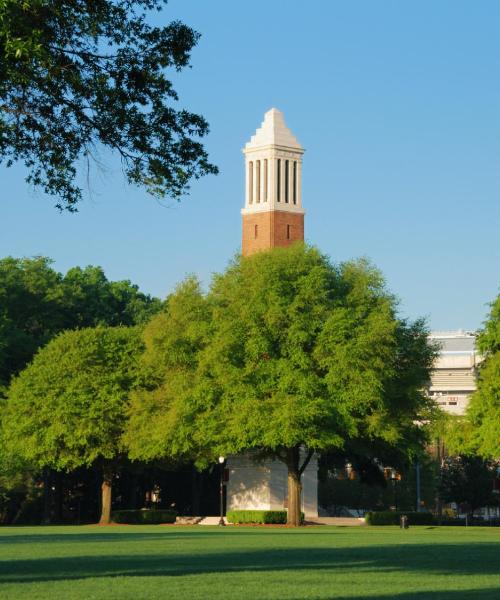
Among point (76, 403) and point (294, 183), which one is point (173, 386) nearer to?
point (76, 403)

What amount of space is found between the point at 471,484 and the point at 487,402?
41822mm

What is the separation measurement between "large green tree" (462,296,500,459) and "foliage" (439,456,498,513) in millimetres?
38000

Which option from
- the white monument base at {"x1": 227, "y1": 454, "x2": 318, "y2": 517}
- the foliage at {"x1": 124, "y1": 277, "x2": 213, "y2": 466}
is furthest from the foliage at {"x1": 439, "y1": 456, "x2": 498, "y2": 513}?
the foliage at {"x1": 124, "y1": 277, "x2": 213, "y2": 466}

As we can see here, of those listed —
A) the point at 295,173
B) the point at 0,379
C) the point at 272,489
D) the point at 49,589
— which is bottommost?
the point at 49,589

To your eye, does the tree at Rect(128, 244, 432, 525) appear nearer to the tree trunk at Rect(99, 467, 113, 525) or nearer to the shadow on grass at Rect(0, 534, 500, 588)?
the tree trunk at Rect(99, 467, 113, 525)

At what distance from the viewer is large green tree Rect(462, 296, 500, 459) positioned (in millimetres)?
61781

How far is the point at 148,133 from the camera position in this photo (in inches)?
874

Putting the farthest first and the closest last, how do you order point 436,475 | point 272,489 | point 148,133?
point 436,475, point 272,489, point 148,133

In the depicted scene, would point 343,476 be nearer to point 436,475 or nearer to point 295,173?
point 436,475

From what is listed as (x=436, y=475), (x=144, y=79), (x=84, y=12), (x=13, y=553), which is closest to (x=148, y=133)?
(x=144, y=79)

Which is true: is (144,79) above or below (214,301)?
below

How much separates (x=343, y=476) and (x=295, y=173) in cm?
3166

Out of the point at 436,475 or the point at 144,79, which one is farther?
the point at 436,475

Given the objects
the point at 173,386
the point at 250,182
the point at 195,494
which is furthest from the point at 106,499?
the point at 250,182
